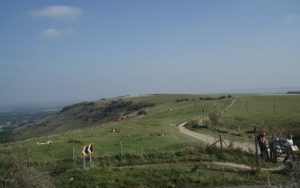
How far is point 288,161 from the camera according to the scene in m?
30.0

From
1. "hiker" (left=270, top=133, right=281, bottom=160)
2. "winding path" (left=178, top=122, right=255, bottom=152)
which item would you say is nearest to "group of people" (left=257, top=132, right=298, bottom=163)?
"hiker" (left=270, top=133, right=281, bottom=160)

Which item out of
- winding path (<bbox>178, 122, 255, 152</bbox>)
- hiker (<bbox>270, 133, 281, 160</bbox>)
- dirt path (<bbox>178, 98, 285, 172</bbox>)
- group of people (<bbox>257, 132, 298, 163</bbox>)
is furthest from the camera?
→ winding path (<bbox>178, 122, 255, 152</bbox>)

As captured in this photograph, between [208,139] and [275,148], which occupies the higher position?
[275,148]

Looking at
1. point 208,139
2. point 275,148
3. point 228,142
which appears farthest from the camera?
point 208,139

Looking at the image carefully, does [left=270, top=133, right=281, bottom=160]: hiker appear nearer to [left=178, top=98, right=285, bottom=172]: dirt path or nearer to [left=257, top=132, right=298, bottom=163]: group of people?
[left=257, top=132, right=298, bottom=163]: group of people

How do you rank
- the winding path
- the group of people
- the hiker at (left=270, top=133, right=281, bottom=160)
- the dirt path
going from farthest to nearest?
the winding path, the hiker at (left=270, top=133, right=281, bottom=160), the group of people, the dirt path

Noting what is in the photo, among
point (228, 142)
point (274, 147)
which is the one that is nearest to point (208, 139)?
point (228, 142)

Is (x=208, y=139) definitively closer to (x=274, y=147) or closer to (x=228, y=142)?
(x=228, y=142)

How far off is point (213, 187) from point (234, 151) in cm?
590

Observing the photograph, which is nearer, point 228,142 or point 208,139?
point 228,142

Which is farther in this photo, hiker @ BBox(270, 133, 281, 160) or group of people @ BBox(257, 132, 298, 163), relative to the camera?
hiker @ BBox(270, 133, 281, 160)

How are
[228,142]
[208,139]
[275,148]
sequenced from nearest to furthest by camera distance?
[275,148] → [228,142] → [208,139]

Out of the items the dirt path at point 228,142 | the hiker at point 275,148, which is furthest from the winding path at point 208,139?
the hiker at point 275,148

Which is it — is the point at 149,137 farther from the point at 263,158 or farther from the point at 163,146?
the point at 263,158
